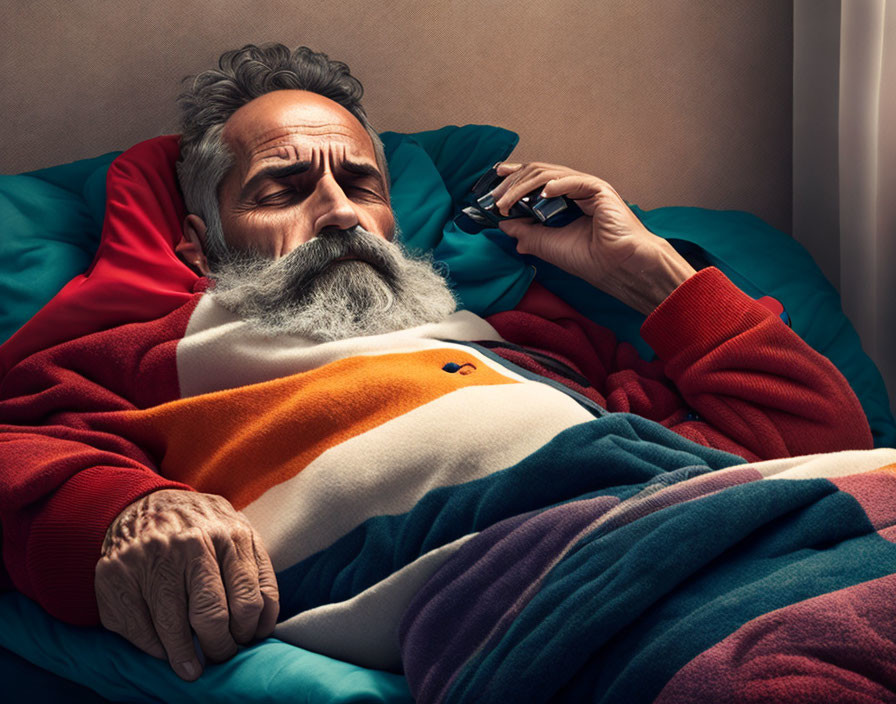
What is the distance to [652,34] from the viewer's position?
181 cm

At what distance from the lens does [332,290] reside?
48.5 inches

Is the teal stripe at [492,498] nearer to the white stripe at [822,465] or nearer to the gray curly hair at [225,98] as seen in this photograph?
the white stripe at [822,465]

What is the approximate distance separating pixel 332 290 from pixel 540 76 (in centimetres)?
86

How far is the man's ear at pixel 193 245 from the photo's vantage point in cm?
138

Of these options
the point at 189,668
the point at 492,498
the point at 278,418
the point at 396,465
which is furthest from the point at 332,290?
the point at 189,668

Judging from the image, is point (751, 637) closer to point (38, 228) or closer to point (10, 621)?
point (10, 621)

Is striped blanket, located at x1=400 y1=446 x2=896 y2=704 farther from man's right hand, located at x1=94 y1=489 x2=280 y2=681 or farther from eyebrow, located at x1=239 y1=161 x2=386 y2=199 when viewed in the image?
eyebrow, located at x1=239 y1=161 x2=386 y2=199

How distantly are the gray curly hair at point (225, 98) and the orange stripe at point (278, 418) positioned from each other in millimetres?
389

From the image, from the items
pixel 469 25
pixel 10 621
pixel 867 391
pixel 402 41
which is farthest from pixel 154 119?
pixel 867 391

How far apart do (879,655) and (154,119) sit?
1568mm

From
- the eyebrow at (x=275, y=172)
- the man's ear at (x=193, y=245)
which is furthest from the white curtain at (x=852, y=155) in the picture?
the man's ear at (x=193, y=245)

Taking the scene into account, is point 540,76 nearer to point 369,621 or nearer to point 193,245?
point 193,245

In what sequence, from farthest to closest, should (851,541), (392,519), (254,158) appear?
(254,158), (392,519), (851,541)

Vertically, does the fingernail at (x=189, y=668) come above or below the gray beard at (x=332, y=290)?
below
